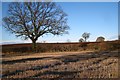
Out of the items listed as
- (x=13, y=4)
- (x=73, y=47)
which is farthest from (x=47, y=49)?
(x=13, y=4)

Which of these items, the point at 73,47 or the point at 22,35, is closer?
the point at 22,35

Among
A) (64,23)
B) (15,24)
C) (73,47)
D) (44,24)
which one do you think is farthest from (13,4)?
(73,47)

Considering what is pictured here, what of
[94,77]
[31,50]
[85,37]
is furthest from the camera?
[85,37]

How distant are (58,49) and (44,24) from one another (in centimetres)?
563

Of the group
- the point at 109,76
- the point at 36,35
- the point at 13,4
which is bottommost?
the point at 109,76

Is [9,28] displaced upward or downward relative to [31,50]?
upward

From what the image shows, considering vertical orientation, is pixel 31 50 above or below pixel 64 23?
below

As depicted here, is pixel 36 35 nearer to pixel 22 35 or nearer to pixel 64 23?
pixel 22 35

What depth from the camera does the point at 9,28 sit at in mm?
34562

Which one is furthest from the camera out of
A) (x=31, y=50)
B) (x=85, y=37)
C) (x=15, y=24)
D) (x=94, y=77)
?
(x=85, y=37)

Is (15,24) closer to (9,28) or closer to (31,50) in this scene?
(9,28)

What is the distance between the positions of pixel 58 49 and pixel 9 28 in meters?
8.62

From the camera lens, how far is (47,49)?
3744cm

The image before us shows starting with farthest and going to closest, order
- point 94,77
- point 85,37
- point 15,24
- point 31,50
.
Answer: point 85,37 → point 31,50 → point 15,24 → point 94,77
